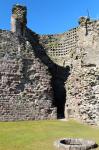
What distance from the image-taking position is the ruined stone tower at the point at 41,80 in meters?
26.6

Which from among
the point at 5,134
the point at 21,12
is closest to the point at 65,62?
the point at 21,12

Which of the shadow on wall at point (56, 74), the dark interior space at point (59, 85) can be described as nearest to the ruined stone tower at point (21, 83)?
the shadow on wall at point (56, 74)

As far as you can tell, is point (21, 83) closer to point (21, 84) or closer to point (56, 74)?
point (21, 84)

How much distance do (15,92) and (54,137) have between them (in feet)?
24.9

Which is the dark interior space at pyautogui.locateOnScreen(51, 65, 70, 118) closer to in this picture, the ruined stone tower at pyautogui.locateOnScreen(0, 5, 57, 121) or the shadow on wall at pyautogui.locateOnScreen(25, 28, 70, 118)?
the shadow on wall at pyautogui.locateOnScreen(25, 28, 70, 118)

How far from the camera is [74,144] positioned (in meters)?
19.0

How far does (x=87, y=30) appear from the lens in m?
31.9

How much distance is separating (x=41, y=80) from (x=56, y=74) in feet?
15.9

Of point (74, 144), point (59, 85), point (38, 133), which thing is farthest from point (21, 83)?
point (74, 144)

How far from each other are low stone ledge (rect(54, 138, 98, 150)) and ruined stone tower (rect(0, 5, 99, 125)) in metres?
6.56

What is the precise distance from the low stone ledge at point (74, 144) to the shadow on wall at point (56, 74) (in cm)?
1118

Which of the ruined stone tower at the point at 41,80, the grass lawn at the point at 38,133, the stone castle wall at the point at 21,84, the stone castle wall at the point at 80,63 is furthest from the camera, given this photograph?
the stone castle wall at the point at 21,84

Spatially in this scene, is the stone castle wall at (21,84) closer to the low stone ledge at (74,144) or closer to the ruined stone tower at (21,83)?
the ruined stone tower at (21,83)

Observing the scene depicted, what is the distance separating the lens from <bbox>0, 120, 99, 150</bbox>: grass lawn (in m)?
18.3
